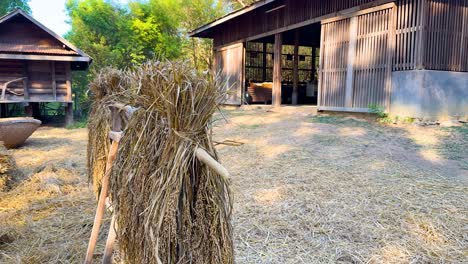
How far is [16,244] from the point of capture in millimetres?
3205

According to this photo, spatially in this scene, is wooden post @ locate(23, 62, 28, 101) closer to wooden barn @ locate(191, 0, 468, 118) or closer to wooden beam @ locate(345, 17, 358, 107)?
wooden barn @ locate(191, 0, 468, 118)

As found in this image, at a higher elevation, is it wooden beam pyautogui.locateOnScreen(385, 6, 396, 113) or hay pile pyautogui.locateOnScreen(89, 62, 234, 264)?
wooden beam pyautogui.locateOnScreen(385, 6, 396, 113)

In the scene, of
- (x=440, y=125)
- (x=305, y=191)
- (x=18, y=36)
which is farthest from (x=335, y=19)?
(x=18, y=36)

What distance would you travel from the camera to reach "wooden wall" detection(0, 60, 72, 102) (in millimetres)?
11484

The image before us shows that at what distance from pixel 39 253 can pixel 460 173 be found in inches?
203

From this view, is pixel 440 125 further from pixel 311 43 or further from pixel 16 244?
pixel 311 43

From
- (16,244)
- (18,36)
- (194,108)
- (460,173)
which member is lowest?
(16,244)

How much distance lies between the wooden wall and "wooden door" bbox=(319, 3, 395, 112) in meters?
8.57

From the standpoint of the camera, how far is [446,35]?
7.68 meters

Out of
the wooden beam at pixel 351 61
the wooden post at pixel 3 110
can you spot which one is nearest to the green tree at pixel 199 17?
the wooden post at pixel 3 110

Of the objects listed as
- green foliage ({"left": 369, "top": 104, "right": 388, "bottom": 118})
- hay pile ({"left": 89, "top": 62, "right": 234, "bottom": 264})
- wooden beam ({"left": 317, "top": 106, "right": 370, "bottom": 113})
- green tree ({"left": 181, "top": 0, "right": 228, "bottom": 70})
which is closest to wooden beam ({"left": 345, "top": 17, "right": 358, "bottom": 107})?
wooden beam ({"left": 317, "top": 106, "right": 370, "bottom": 113})

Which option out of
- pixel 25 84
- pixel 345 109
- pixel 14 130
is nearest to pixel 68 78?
pixel 25 84

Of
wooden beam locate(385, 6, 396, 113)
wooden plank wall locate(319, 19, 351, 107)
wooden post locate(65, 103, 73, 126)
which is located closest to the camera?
wooden beam locate(385, 6, 396, 113)

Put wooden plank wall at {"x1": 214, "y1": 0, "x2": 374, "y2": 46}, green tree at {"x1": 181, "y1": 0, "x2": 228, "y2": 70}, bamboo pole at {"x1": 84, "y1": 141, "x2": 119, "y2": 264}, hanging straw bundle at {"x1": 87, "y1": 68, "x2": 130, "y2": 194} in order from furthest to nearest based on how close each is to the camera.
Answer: green tree at {"x1": 181, "y1": 0, "x2": 228, "y2": 70}
wooden plank wall at {"x1": 214, "y1": 0, "x2": 374, "y2": 46}
hanging straw bundle at {"x1": 87, "y1": 68, "x2": 130, "y2": 194}
bamboo pole at {"x1": 84, "y1": 141, "x2": 119, "y2": 264}
